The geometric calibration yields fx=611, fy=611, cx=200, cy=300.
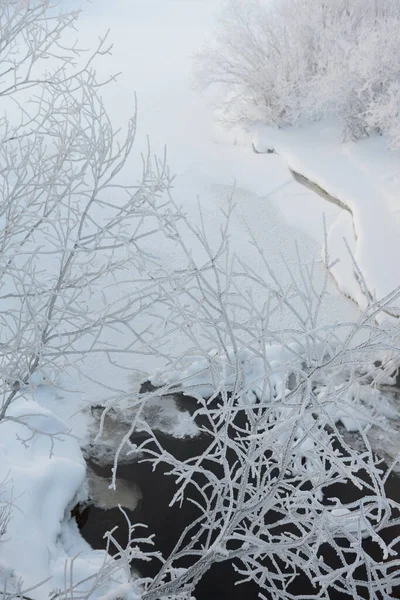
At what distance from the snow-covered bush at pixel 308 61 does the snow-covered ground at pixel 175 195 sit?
1.28m

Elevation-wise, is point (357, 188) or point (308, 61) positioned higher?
point (308, 61)

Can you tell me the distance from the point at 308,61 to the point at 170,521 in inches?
556

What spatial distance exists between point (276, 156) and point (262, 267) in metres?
5.15

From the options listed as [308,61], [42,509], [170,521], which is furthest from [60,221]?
[308,61]

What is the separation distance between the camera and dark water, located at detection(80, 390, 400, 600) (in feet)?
20.5

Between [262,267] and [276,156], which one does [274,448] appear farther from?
[276,156]

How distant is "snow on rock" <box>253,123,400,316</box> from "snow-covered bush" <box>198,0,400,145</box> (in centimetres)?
60

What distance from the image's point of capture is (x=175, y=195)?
13.4 meters

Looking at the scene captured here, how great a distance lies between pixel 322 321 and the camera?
9.76 m

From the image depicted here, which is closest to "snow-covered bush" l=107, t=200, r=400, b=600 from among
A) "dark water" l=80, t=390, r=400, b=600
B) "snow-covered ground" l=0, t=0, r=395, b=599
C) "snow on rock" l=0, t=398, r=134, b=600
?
"snow-covered ground" l=0, t=0, r=395, b=599

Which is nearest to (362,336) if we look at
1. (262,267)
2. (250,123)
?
(262,267)

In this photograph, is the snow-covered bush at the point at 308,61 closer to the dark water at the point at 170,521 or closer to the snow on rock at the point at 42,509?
the dark water at the point at 170,521

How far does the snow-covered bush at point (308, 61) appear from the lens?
14.4 m

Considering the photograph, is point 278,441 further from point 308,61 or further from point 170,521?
point 308,61
